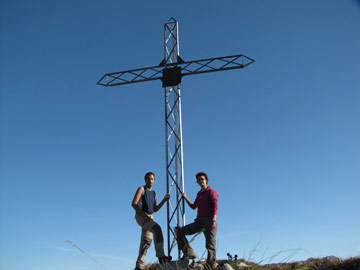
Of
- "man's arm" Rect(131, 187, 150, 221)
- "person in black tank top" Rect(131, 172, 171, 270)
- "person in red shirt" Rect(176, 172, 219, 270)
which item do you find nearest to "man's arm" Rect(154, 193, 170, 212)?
"person in black tank top" Rect(131, 172, 171, 270)

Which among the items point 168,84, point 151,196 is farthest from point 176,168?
point 168,84

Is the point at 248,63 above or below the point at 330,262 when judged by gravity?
above

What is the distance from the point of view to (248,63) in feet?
29.8

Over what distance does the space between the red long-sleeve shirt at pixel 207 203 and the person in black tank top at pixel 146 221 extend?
0.97 meters

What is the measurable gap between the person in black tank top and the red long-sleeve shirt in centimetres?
97

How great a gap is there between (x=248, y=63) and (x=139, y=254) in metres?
5.45

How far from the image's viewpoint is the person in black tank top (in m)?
6.80

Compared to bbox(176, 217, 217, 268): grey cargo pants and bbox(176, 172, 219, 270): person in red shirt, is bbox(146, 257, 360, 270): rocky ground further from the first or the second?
bbox(176, 172, 219, 270): person in red shirt

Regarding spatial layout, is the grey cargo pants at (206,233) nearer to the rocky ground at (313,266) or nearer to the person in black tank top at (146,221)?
the rocky ground at (313,266)

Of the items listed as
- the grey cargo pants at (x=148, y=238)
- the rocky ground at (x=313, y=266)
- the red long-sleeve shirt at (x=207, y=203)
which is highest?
the red long-sleeve shirt at (x=207, y=203)

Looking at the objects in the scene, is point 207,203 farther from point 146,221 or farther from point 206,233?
point 146,221

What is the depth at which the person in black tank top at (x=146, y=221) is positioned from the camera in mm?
6805

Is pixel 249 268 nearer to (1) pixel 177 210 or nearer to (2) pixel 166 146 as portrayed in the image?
(1) pixel 177 210

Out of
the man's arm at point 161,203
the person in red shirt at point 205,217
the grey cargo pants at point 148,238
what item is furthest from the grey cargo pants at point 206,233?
the man's arm at point 161,203
